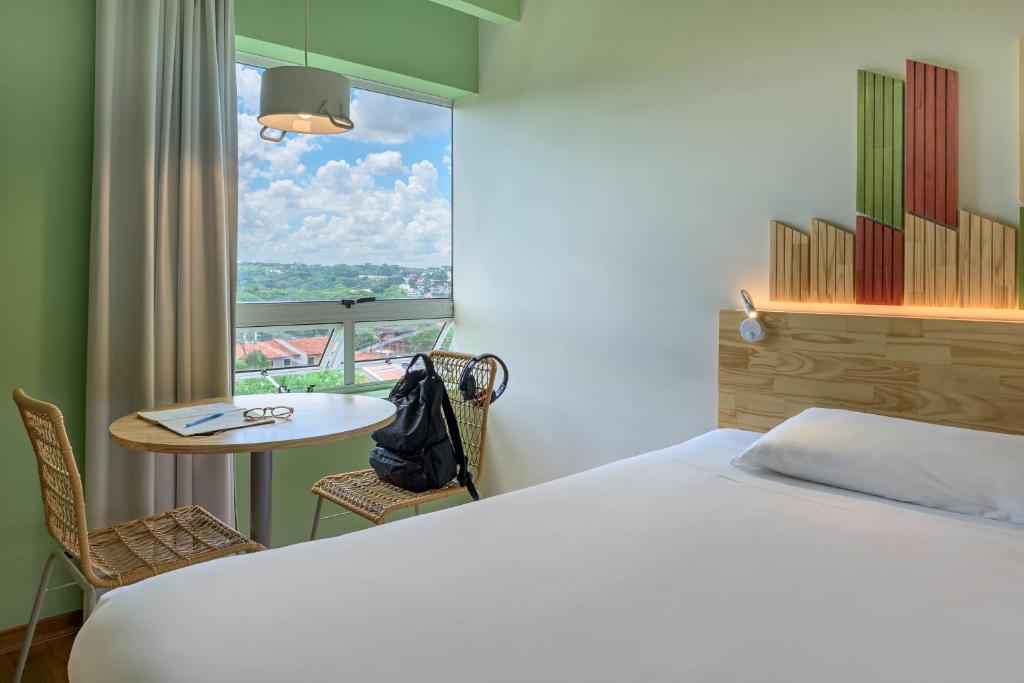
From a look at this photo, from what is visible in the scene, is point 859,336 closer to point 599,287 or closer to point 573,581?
point 599,287

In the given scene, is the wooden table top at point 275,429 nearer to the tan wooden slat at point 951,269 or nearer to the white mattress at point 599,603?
the white mattress at point 599,603

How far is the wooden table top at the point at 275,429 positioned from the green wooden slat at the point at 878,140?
1728 mm

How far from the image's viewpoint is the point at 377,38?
3195 mm

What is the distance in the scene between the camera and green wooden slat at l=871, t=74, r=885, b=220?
7.33ft

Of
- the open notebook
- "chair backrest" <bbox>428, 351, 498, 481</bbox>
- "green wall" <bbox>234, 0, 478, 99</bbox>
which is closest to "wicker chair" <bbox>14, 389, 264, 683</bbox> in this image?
the open notebook

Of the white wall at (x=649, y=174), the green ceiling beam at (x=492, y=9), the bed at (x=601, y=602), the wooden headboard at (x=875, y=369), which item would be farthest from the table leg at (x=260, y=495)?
the green ceiling beam at (x=492, y=9)

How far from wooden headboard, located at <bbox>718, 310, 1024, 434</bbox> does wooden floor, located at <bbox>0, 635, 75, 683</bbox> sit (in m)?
2.40

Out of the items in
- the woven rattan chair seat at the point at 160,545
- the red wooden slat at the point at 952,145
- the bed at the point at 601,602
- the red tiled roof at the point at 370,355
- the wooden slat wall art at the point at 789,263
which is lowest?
the woven rattan chair seat at the point at 160,545

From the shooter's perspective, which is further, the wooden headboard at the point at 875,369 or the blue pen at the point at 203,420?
the blue pen at the point at 203,420

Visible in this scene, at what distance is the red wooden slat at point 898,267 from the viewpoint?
2209mm

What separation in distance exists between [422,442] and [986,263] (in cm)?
189

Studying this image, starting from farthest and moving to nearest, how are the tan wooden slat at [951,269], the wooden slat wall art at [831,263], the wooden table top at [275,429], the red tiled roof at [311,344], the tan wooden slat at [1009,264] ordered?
the red tiled roof at [311,344], the wooden slat wall art at [831,263], the tan wooden slat at [951,269], the tan wooden slat at [1009,264], the wooden table top at [275,429]

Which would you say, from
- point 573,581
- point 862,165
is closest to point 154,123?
point 573,581

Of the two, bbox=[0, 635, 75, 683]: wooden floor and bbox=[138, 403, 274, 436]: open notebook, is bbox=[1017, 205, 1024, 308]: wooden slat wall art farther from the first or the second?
bbox=[0, 635, 75, 683]: wooden floor
